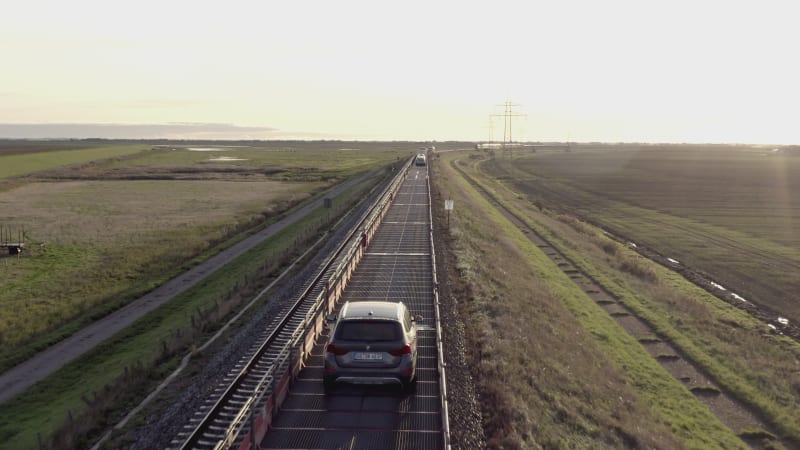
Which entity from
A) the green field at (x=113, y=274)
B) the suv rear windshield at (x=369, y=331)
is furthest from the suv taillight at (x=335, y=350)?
the green field at (x=113, y=274)

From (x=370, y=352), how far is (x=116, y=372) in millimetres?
11008

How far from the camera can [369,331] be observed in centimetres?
1302

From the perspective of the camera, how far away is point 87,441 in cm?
1330

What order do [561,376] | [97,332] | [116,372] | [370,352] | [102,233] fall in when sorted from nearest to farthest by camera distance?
[370,352], [561,376], [116,372], [97,332], [102,233]

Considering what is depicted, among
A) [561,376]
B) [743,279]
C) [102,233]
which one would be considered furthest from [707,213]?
[102,233]

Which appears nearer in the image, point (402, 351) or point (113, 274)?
point (402, 351)

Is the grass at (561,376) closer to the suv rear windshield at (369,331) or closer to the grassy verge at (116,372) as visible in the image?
the suv rear windshield at (369,331)

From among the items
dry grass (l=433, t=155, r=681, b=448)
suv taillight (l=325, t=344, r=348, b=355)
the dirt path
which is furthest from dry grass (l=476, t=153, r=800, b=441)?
the dirt path

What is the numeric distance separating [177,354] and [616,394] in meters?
13.5

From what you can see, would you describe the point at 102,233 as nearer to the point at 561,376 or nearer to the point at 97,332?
the point at 97,332

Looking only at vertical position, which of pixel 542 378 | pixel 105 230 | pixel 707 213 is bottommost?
pixel 707 213

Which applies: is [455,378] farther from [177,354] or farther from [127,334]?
[127,334]

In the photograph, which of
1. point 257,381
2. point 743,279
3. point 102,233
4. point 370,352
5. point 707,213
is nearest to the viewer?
point 370,352

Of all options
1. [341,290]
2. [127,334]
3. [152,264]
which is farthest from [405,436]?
[152,264]
